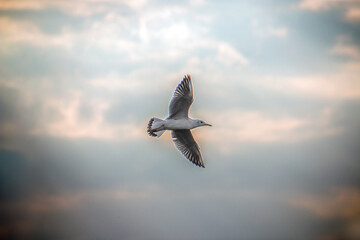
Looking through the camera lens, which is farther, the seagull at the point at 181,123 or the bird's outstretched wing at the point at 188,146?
the bird's outstretched wing at the point at 188,146

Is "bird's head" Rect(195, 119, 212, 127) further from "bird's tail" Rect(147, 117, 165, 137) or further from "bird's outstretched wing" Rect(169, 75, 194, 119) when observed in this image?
"bird's tail" Rect(147, 117, 165, 137)

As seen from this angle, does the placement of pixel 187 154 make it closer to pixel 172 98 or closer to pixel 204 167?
pixel 204 167

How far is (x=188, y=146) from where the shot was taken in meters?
22.2

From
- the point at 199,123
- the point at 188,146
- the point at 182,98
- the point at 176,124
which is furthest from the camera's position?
the point at 188,146

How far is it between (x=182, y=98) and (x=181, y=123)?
0.84m

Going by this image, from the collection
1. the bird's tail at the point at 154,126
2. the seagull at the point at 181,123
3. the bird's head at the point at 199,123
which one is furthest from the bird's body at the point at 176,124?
the bird's head at the point at 199,123

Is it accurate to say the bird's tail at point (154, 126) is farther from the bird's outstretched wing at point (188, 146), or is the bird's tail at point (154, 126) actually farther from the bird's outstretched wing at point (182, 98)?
the bird's outstretched wing at point (188, 146)

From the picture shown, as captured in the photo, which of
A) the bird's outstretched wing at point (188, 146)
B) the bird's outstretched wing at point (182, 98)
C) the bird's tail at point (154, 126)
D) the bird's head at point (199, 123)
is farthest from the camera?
the bird's outstretched wing at point (188, 146)

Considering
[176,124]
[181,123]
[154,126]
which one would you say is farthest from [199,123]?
[154,126]

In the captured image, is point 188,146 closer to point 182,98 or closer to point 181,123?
point 181,123

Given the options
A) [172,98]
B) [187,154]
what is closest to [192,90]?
[172,98]

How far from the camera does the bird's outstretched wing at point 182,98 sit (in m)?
20.8

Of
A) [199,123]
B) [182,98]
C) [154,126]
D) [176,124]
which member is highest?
[182,98]

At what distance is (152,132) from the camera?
21.1 m
